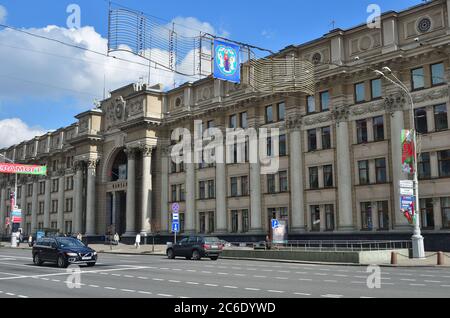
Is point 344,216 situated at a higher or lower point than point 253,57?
lower

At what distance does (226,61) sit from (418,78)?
2369 cm

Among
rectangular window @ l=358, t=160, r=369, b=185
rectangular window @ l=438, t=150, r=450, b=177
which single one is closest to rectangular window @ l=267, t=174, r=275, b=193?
rectangular window @ l=358, t=160, r=369, b=185

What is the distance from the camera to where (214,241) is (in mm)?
35094

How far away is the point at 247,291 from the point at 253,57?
9.89 metres

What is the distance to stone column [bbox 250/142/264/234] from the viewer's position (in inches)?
1943

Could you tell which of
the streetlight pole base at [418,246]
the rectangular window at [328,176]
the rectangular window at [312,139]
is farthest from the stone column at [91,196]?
the streetlight pole base at [418,246]

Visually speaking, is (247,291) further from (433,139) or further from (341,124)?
(341,124)

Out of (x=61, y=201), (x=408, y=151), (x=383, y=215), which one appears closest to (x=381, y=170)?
(x=383, y=215)

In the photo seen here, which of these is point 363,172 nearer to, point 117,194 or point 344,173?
point 344,173

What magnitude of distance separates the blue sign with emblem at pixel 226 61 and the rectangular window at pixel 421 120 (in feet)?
73.7

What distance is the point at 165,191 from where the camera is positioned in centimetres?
6053

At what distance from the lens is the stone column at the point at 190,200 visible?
56.5 m
